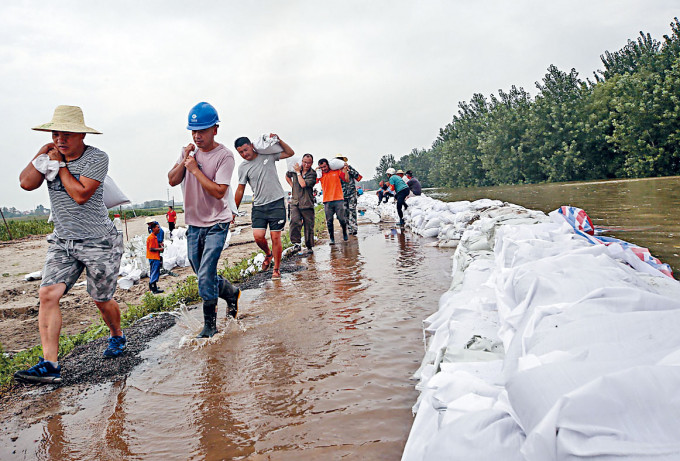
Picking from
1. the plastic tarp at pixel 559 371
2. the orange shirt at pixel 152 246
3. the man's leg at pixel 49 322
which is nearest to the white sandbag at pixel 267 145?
the orange shirt at pixel 152 246

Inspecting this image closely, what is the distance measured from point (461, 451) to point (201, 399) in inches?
59.7

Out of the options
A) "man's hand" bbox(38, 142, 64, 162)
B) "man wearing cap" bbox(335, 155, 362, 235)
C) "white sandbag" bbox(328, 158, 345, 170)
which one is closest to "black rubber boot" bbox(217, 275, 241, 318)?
"man's hand" bbox(38, 142, 64, 162)

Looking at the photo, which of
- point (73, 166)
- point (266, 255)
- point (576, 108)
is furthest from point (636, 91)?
point (73, 166)

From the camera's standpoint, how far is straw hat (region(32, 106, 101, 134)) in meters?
2.77

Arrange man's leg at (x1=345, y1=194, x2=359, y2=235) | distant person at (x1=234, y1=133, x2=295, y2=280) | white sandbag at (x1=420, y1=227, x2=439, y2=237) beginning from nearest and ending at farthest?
1. distant person at (x1=234, y1=133, x2=295, y2=280)
2. white sandbag at (x1=420, y1=227, x2=439, y2=237)
3. man's leg at (x1=345, y1=194, x2=359, y2=235)

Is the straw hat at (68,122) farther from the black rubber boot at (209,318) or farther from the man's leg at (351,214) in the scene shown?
the man's leg at (351,214)

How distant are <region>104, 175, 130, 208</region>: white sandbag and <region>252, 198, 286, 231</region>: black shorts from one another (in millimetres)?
2257

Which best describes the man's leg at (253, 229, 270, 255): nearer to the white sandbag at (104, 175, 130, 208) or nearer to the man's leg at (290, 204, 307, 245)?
the man's leg at (290, 204, 307, 245)

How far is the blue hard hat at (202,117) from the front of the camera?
323 cm

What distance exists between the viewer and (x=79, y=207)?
2.90 m

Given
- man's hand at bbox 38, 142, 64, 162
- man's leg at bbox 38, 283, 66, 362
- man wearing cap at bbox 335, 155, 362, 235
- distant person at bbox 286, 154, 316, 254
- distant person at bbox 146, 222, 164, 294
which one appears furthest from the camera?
man wearing cap at bbox 335, 155, 362, 235

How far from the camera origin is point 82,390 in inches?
103

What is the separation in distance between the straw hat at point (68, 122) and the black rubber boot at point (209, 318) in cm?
134

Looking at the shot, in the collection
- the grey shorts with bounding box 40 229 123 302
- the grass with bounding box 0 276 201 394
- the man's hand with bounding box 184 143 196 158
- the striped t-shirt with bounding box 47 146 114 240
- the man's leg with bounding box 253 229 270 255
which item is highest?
the man's hand with bounding box 184 143 196 158
